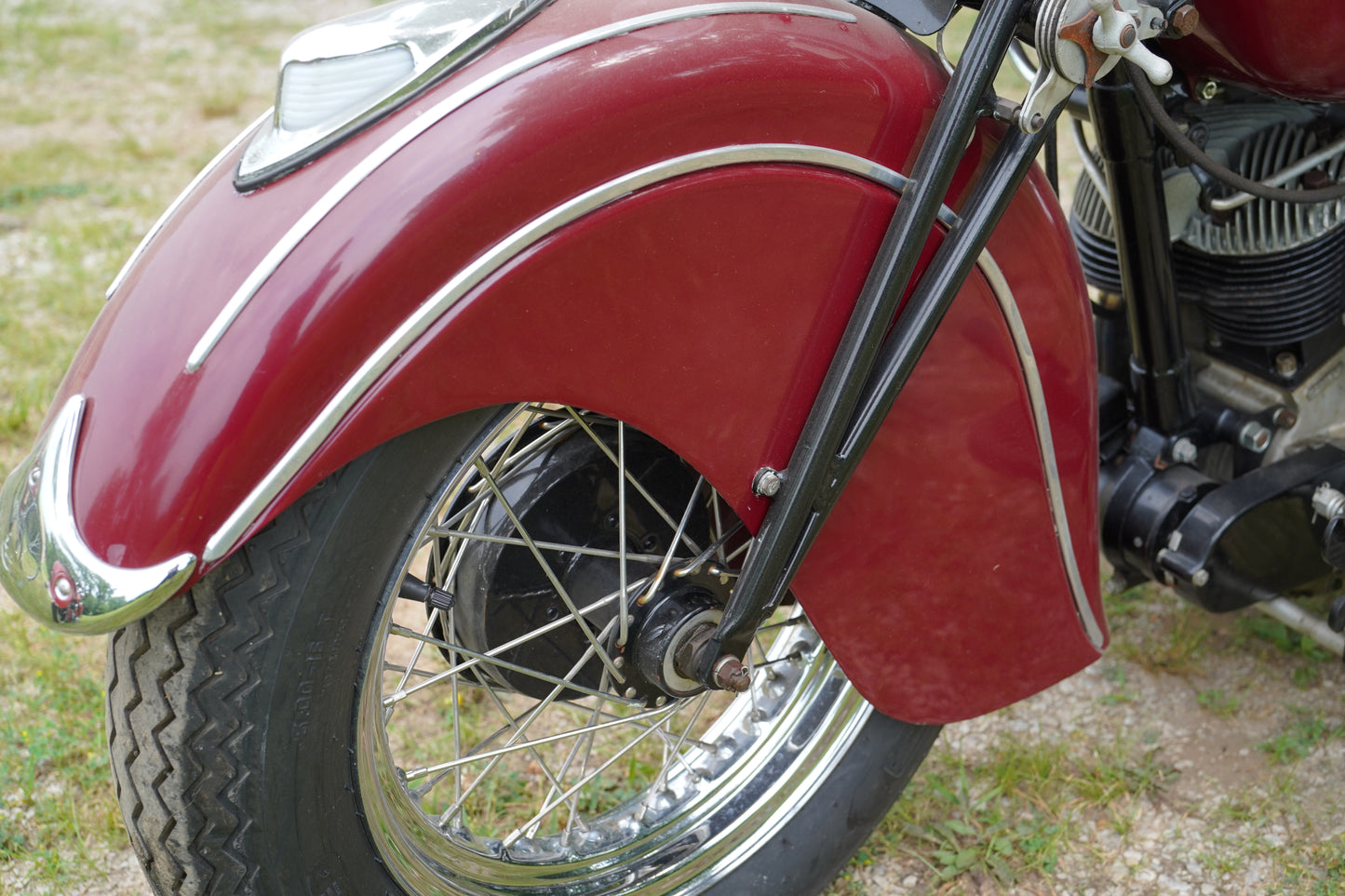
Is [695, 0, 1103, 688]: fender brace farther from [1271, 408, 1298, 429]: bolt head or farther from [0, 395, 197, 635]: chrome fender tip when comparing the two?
[1271, 408, 1298, 429]: bolt head

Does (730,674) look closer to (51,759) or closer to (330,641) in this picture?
(330,641)

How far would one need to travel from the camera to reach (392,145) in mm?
1005

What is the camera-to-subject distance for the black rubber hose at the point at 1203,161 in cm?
126

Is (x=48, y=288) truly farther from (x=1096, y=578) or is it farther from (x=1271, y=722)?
(x=1271, y=722)

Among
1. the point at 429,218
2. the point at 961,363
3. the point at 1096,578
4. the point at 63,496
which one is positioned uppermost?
the point at 429,218

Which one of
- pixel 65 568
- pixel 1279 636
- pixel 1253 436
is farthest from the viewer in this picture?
pixel 1279 636

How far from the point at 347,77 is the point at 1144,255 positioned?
42.2 inches

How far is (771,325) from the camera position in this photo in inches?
47.6

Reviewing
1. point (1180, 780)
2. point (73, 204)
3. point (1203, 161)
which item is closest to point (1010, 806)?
point (1180, 780)

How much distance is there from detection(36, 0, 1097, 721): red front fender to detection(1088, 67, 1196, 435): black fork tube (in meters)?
0.22

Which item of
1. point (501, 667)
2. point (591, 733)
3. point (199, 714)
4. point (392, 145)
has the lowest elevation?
point (591, 733)

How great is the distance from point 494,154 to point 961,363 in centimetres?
62

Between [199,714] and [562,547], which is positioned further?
[562,547]

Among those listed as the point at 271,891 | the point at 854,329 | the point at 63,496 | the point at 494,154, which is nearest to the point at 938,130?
the point at 854,329
